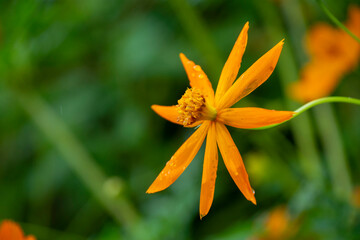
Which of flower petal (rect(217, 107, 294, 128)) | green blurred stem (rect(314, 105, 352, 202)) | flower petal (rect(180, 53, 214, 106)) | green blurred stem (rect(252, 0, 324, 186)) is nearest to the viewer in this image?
flower petal (rect(217, 107, 294, 128))

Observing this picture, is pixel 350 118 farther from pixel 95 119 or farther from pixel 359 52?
pixel 95 119

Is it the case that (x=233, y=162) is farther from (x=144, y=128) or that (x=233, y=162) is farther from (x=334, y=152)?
(x=144, y=128)

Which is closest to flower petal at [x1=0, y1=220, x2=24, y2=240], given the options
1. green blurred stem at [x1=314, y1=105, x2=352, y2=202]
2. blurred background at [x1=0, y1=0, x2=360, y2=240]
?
blurred background at [x1=0, y1=0, x2=360, y2=240]

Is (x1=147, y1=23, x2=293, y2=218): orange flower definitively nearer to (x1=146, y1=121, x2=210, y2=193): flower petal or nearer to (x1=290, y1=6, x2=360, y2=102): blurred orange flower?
(x1=146, y1=121, x2=210, y2=193): flower petal

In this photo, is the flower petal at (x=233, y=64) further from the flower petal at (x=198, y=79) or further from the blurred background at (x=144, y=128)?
the blurred background at (x=144, y=128)

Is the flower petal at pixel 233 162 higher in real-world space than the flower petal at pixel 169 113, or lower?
lower

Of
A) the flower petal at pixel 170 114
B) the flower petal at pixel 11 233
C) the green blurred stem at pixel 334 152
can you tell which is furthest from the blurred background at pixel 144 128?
the flower petal at pixel 11 233

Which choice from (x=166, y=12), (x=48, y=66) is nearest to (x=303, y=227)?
(x=166, y=12)

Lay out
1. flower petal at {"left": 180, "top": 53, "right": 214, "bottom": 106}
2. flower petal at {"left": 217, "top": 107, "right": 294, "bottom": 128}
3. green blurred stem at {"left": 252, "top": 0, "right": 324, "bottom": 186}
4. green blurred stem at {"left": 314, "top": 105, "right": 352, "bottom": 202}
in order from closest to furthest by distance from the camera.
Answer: flower petal at {"left": 217, "top": 107, "right": 294, "bottom": 128} < flower petal at {"left": 180, "top": 53, "right": 214, "bottom": 106} < green blurred stem at {"left": 314, "top": 105, "right": 352, "bottom": 202} < green blurred stem at {"left": 252, "top": 0, "right": 324, "bottom": 186}

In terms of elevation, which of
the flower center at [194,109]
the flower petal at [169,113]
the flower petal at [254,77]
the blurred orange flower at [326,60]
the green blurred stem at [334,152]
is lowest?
the green blurred stem at [334,152]
